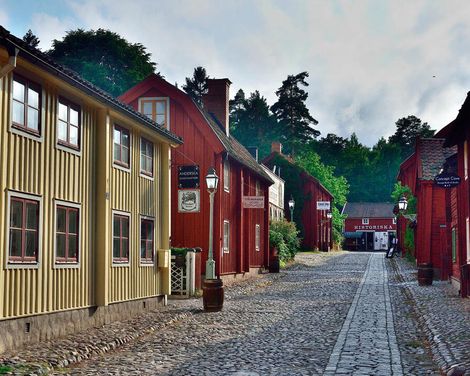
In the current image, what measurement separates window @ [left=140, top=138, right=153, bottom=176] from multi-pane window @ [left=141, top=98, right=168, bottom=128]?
27.2 ft

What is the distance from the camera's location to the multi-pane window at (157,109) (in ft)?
88.3

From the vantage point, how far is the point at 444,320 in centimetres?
1519

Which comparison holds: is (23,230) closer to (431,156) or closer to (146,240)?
(146,240)

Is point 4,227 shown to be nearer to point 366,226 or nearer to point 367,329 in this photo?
point 367,329

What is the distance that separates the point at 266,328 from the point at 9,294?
5505 millimetres

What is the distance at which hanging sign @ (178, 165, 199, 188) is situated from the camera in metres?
22.6

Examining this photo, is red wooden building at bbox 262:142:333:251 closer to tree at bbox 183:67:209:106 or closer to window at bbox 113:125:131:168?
tree at bbox 183:67:209:106

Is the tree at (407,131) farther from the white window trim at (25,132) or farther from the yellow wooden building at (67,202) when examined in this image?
the white window trim at (25,132)


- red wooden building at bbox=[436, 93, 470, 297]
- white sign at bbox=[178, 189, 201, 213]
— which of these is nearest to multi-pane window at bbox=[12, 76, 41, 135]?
red wooden building at bbox=[436, 93, 470, 297]

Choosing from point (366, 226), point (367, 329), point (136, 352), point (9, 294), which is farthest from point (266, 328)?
point (366, 226)

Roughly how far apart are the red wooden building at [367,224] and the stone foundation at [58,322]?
84.8 m

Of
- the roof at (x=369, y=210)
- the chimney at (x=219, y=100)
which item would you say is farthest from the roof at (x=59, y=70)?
the roof at (x=369, y=210)

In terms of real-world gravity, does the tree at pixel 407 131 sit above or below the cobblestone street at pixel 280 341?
above

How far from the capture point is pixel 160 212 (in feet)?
63.3
